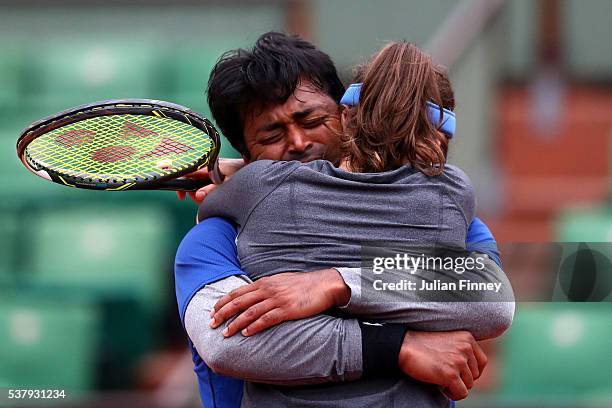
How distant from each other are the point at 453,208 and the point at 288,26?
10.3 ft

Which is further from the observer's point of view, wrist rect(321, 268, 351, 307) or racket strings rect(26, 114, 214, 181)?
racket strings rect(26, 114, 214, 181)

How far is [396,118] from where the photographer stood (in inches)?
55.1

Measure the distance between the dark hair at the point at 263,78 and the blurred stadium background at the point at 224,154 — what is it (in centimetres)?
152

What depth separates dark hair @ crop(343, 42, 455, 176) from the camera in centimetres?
140

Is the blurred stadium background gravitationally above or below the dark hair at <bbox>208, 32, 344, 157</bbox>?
below

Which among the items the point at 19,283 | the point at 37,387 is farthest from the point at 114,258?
the point at 37,387

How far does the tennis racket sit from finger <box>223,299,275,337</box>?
290 mm

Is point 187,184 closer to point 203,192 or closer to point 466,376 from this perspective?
point 203,192

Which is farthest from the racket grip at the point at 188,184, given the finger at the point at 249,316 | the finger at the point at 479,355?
the finger at the point at 479,355

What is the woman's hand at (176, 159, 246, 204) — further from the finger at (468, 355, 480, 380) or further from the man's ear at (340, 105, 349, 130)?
the finger at (468, 355, 480, 380)

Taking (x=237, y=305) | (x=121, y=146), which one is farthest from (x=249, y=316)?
(x=121, y=146)

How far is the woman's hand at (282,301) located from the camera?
1.33 meters

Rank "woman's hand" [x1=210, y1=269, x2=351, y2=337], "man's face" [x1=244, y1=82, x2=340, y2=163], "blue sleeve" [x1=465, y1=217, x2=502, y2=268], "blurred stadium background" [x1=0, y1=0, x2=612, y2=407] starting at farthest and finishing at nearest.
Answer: "blurred stadium background" [x1=0, y1=0, x2=612, y2=407]
"man's face" [x1=244, y1=82, x2=340, y2=163]
"blue sleeve" [x1=465, y1=217, x2=502, y2=268]
"woman's hand" [x1=210, y1=269, x2=351, y2=337]

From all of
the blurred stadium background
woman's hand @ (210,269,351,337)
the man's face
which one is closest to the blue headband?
the man's face
